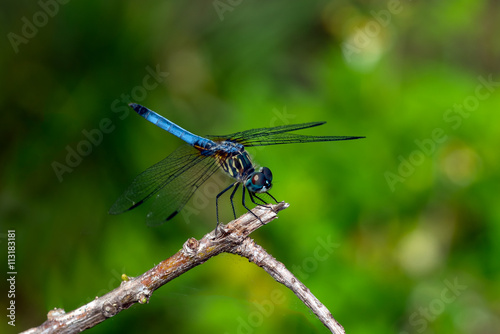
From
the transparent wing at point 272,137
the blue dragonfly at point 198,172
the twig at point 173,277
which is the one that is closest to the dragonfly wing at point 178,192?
the blue dragonfly at point 198,172

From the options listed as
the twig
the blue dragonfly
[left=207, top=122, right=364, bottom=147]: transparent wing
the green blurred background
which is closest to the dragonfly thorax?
the blue dragonfly

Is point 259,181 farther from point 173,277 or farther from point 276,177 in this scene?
point 173,277

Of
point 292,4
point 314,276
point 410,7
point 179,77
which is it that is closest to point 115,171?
point 179,77

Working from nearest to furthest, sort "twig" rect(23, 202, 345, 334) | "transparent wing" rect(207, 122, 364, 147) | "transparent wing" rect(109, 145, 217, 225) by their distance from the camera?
"twig" rect(23, 202, 345, 334), "transparent wing" rect(109, 145, 217, 225), "transparent wing" rect(207, 122, 364, 147)

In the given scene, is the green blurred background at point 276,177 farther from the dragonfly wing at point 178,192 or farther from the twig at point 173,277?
the twig at point 173,277

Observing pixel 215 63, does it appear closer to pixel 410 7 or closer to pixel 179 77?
pixel 179 77

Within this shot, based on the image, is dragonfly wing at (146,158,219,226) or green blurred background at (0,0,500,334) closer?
dragonfly wing at (146,158,219,226)

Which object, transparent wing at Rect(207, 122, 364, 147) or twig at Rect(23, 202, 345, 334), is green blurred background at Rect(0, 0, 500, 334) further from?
twig at Rect(23, 202, 345, 334)

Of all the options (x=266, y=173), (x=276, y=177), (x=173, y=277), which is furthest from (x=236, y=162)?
(x=173, y=277)
